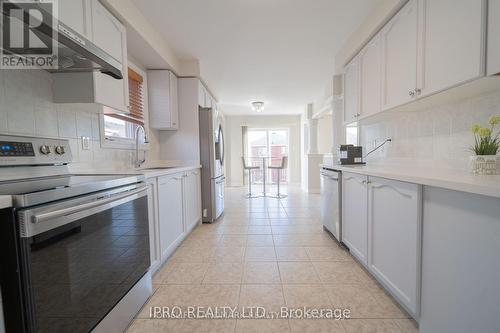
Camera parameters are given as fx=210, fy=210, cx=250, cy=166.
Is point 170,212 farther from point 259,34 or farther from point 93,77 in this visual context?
point 259,34

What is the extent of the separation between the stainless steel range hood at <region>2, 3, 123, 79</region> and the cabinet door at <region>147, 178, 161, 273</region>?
877mm

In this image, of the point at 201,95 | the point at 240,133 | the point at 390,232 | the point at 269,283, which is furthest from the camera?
the point at 240,133

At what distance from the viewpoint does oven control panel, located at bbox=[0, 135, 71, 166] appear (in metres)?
1.11

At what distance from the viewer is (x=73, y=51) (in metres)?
1.27

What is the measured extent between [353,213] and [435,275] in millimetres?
912

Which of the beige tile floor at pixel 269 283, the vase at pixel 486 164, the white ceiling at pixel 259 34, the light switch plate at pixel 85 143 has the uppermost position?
the white ceiling at pixel 259 34

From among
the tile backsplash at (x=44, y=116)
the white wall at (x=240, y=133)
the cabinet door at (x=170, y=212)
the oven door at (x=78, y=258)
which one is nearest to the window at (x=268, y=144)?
the white wall at (x=240, y=133)

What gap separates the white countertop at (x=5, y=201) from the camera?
681 millimetres

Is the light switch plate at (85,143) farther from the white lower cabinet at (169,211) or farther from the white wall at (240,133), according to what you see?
the white wall at (240,133)

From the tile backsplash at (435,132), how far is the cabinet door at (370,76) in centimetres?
21

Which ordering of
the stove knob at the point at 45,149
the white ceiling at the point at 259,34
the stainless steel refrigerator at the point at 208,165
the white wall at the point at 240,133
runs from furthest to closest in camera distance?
the white wall at the point at 240,133
the stainless steel refrigerator at the point at 208,165
the white ceiling at the point at 259,34
the stove knob at the point at 45,149

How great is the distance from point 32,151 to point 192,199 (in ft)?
5.81

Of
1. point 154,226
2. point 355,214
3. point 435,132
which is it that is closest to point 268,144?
point 355,214

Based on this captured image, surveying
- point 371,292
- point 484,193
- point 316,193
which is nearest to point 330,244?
point 371,292
